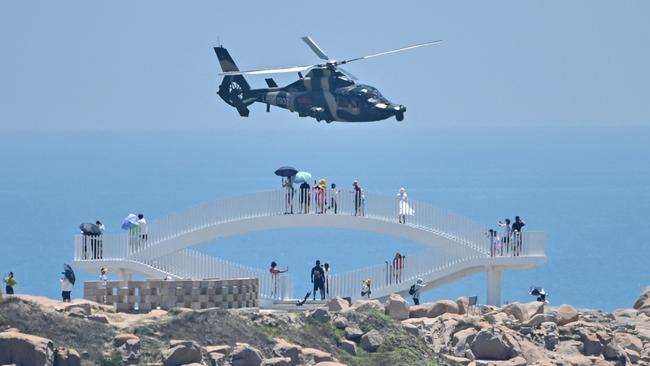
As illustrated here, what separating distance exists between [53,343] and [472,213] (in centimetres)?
9634

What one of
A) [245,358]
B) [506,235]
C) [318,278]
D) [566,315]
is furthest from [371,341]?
[506,235]

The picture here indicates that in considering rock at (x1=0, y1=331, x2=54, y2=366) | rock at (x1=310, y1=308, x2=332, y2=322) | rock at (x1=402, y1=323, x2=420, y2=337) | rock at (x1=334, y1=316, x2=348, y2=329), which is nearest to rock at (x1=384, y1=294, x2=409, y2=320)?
rock at (x1=402, y1=323, x2=420, y2=337)

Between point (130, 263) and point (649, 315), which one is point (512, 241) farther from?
point (130, 263)

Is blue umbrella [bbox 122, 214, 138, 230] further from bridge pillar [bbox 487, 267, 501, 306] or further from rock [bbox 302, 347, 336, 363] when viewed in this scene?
rock [bbox 302, 347, 336, 363]

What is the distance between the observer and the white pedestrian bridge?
7788 cm

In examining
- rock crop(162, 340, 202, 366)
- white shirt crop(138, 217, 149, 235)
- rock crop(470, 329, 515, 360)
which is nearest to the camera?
rock crop(162, 340, 202, 366)

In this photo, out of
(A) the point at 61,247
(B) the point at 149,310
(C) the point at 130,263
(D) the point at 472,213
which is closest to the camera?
(B) the point at 149,310

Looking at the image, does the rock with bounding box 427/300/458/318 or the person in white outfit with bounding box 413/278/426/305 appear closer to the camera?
the rock with bounding box 427/300/458/318

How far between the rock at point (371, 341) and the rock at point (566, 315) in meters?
6.30

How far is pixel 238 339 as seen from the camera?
6756 centimetres

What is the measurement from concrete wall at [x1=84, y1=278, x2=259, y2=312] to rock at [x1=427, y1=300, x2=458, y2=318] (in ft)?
15.6

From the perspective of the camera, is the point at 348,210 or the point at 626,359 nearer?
the point at 626,359

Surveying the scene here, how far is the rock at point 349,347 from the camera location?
69.4 m

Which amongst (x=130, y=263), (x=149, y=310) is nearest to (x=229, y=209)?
(x=130, y=263)
